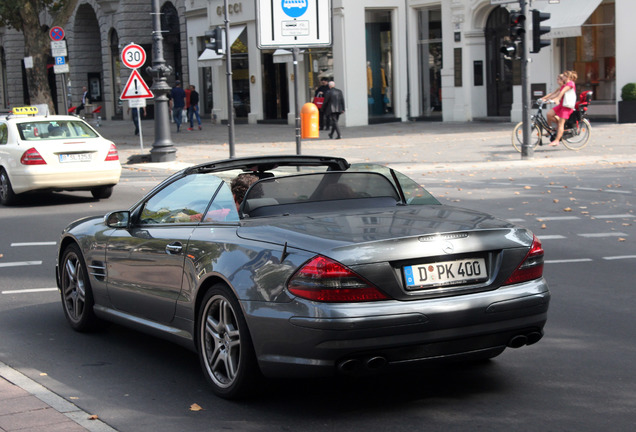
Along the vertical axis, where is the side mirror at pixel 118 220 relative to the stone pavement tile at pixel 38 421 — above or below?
above

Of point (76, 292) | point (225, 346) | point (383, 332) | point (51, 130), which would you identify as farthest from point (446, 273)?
point (51, 130)

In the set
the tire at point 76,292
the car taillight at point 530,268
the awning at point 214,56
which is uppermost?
the awning at point 214,56

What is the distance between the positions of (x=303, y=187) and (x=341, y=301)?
1.33 m

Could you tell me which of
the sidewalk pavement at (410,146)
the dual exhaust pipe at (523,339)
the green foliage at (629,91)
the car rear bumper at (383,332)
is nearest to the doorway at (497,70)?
the sidewalk pavement at (410,146)

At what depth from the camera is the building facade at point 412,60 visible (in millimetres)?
31609

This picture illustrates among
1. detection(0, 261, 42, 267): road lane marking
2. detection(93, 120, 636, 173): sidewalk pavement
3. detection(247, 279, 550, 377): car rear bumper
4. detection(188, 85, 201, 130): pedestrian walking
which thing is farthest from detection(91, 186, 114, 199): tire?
detection(188, 85, 201, 130): pedestrian walking

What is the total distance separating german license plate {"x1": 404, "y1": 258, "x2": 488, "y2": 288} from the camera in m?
4.96

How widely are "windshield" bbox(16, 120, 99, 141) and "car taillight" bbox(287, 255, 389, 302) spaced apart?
13.0m

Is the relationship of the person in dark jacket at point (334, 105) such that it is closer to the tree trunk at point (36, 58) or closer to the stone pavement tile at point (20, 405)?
the tree trunk at point (36, 58)

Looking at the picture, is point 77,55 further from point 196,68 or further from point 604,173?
point 604,173

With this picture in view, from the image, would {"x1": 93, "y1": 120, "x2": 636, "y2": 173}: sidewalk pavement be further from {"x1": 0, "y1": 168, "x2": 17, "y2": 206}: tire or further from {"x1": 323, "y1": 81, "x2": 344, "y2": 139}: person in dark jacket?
{"x1": 0, "y1": 168, "x2": 17, "y2": 206}: tire

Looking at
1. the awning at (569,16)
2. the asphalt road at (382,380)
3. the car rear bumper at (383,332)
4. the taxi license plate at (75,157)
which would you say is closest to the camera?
the car rear bumper at (383,332)

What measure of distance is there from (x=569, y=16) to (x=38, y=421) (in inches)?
1154

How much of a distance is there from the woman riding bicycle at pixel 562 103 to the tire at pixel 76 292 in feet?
58.5
